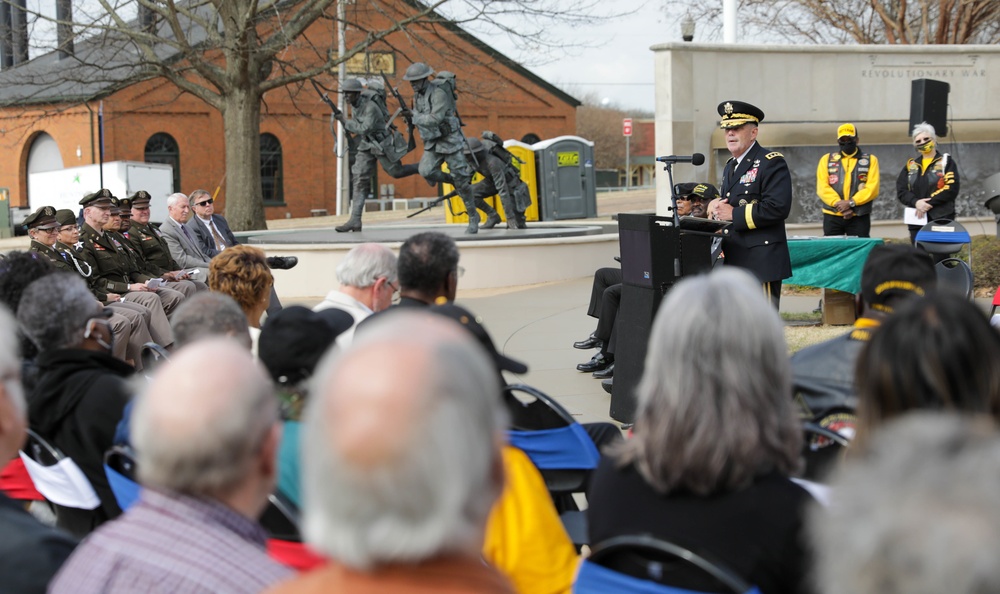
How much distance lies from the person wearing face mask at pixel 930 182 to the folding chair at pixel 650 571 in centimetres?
1036

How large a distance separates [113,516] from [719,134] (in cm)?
1393

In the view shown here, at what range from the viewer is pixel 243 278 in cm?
543

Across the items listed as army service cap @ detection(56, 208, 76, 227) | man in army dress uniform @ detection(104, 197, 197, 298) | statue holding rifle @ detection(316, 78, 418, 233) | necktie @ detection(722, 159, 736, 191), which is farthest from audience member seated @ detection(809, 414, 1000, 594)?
statue holding rifle @ detection(316, 78, 418, 233)

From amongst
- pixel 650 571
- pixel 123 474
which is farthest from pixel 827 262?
pixel 650 571

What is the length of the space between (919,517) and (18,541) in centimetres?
195

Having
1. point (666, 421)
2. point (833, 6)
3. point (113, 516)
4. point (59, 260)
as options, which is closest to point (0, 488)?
point (113, 516)

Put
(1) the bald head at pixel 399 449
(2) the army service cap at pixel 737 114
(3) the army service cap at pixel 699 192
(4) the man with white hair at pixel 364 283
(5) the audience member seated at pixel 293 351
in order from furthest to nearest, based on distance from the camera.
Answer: (3) the army service cap at pixel 699 192, (2) the army service cap at pixel 737 114, (4) the man with white hair at pixel 364 283, (5) the audience member seated at pixel 293 351, (1) the bald head at pixel 399 449

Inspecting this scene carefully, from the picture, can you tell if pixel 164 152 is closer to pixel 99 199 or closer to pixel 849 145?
pixel 99 199

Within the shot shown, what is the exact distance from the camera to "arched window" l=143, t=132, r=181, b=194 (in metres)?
38.7

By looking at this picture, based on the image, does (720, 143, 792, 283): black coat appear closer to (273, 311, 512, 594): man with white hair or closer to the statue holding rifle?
(273, 311, 512, 594): man with white hair

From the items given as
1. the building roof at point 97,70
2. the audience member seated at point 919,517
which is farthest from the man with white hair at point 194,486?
the building roof at point 97,70

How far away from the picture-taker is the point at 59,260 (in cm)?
859

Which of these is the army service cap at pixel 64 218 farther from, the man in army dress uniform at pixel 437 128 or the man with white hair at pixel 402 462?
the man with white hair at pixel 402 462

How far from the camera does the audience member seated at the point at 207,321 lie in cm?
391
